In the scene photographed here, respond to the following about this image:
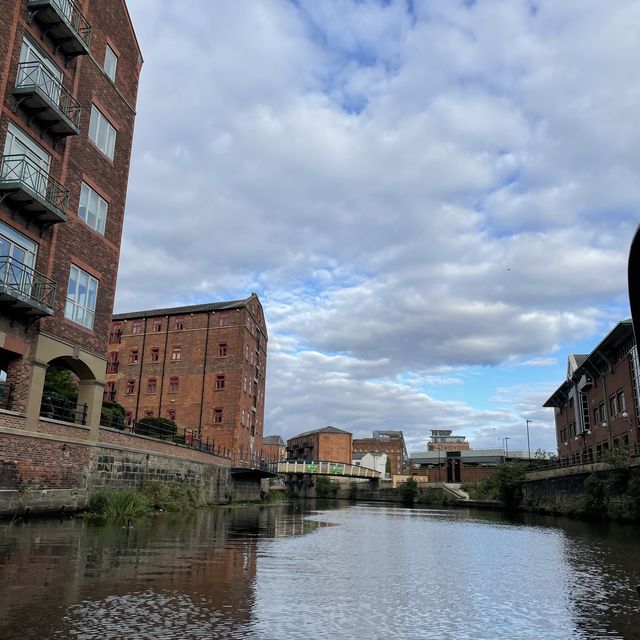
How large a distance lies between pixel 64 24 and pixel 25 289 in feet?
33.2

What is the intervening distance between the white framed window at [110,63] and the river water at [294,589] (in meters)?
20.1

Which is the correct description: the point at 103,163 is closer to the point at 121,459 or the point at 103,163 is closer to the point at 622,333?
the point at 121,459

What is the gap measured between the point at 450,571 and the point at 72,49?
74.8 ft

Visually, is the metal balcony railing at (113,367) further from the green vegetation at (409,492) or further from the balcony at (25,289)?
the green vegetation at (409,492)

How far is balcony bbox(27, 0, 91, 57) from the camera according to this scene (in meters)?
20.8

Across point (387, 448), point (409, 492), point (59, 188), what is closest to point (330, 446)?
point (387, 448)

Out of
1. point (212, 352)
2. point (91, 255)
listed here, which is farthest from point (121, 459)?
point (212, 352)

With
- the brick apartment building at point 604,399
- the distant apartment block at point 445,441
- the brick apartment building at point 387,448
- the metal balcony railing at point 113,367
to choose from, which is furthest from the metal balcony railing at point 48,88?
the distant apartment block at point 445,441

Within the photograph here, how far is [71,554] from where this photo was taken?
10.5 meters

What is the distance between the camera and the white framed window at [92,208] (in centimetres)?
2375

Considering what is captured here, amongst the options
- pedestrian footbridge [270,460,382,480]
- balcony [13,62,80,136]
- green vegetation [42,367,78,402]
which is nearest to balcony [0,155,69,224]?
balcony [13,62,80,136]

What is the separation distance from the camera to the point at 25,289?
1969 centimetres

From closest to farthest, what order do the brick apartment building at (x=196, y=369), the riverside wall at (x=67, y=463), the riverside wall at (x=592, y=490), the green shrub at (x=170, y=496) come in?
the riverside wall at (x=67, y=463)
the green shrub at (x=170, y=496)
the riverside wall at (x=592, y=490)
the brick apartment building at (x=196, y=369)

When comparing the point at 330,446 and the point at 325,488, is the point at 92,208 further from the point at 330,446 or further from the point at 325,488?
the point at 330,446
